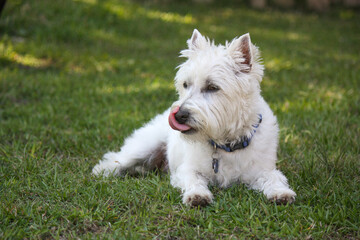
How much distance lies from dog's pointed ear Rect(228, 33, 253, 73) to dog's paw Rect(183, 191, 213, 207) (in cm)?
115

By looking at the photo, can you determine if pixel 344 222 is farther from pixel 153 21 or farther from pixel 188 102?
pixel 153 21

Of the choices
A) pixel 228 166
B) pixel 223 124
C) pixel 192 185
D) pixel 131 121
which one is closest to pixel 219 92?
pixel 223 124

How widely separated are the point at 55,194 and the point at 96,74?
16.1ft

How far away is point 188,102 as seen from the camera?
3.40 metres

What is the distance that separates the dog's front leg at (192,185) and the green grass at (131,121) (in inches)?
3.8

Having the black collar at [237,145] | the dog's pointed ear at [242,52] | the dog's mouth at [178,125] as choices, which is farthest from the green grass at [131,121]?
the dog's pointed ear at [242,52]

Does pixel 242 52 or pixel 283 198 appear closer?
pixel 283 198

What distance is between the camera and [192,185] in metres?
3.45

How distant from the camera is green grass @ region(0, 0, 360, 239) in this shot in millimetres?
3078

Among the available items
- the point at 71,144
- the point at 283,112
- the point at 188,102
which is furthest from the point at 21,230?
the point at 283,112

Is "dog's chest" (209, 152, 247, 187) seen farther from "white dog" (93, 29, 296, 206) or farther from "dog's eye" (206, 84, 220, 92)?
"dog's eye" (206, 84, 220, 92)

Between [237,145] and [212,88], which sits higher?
[212,88]

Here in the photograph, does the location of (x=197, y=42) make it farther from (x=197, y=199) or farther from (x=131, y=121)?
(x=131, y=121)

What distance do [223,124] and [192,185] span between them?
0.59 metres
